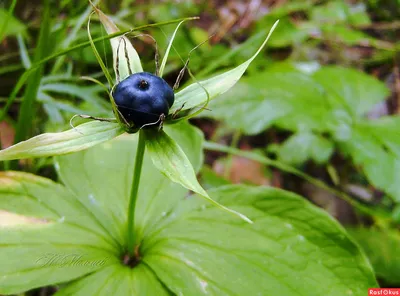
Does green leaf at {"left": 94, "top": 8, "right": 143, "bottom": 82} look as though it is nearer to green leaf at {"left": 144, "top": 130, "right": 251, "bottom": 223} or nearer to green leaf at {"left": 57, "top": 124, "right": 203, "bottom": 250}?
green leaf at {"left": 144, "top": 130, "right": 251, "bottom": 223}

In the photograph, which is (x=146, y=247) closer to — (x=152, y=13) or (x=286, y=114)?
(x=286, y=114)

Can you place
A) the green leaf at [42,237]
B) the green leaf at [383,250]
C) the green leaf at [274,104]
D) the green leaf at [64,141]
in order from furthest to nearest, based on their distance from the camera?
the green leaf at [274,104]
the green leaf at [383,250]
the green leaf at [42,237]
the green leaf at [64,141]

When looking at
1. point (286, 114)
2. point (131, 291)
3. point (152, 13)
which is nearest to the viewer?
point (131, 291)

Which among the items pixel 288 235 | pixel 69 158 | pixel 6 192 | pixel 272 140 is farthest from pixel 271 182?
pixel 6 192

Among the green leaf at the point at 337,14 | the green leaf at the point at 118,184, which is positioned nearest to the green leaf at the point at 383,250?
the green leaf at the point at 118,184

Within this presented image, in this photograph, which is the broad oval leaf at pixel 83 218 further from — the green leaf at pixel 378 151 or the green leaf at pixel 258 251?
the green leaf at pixel 378 151

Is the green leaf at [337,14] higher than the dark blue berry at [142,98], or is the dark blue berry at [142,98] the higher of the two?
the dark blue berry at [142,98]
